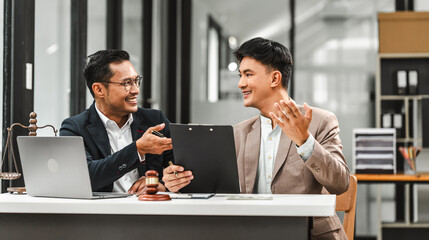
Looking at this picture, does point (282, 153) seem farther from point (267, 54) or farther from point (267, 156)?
point (267, 54)

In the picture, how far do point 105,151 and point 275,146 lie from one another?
682 millimetres

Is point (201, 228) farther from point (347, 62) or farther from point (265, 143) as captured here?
point (347, 62)

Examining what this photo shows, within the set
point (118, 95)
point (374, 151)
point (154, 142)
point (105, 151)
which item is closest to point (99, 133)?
point (105, 151)

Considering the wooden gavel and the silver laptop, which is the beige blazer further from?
the silver laptop

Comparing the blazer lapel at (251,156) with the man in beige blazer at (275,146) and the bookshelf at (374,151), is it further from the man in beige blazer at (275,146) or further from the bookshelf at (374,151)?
the bookshelf at (374,151)

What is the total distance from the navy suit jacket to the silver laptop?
0.24 m

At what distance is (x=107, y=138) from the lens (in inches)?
97.0

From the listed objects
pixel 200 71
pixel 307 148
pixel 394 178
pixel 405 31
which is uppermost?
pixel 405 31

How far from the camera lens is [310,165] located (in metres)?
2.09

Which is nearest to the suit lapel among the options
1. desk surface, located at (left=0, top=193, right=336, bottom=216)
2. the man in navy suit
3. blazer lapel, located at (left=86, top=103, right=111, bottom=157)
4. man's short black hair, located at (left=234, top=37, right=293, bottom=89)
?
the man in navy suit

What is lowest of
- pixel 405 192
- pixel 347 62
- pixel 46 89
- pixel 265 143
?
pixel 405 192

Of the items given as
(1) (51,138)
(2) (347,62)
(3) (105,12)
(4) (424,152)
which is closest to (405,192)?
(4) (424,152)

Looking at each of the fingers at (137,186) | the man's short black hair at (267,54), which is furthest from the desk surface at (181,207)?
the man's short black hair at (267,54)

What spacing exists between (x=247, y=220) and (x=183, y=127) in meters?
0.42
